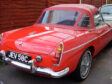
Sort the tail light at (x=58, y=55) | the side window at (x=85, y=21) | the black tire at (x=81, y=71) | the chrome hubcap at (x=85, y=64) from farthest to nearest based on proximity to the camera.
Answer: the side window at (x=85, y=21) → the chrome hubcap at (x=85, y=64) → the black tire at (x=81, y=71) → the tail light at (x=58, y=55)

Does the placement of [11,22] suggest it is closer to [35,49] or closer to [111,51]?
[35,49]

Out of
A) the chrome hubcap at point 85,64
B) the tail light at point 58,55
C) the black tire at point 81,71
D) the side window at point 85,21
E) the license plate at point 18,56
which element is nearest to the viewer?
the tail light at point 58,55

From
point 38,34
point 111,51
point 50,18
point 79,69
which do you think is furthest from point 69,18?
point 111,51

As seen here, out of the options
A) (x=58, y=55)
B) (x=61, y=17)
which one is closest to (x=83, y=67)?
(x=58, y=55)

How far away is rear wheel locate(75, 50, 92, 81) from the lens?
2.86m

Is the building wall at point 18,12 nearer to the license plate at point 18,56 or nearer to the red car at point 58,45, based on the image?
the red car at point 58,45

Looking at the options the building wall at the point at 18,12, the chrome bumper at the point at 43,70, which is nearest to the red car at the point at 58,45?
the chrome bumper at the point at 43,70

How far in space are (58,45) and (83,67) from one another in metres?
0.99

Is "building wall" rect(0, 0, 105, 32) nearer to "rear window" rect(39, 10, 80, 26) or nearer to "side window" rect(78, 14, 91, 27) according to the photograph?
"rear window" rect(39, 10, 80, 26)

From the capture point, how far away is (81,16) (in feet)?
11.1

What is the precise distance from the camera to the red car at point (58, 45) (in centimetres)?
239

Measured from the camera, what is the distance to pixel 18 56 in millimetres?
2641

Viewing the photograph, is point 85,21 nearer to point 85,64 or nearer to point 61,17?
point 61,17

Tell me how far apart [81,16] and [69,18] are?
0.92 feet
